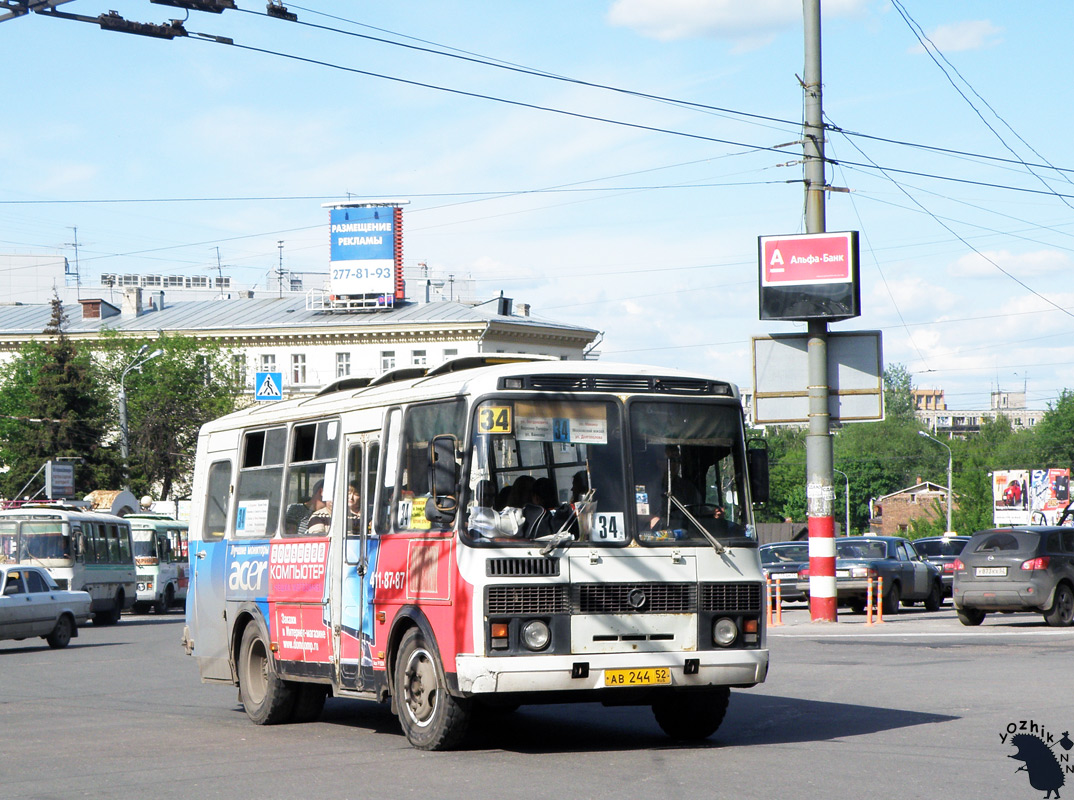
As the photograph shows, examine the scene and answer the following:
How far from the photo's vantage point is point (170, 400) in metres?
86.9

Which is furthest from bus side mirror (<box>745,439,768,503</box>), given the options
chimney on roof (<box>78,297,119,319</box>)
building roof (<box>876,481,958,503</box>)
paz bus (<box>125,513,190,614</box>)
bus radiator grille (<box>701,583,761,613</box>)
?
building roof (<box>876,481,958,503</box>)

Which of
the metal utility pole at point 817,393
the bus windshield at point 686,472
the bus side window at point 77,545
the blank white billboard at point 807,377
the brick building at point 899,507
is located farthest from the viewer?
the brick building at point 899,507

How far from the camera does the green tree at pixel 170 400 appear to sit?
85.2m

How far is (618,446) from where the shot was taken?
34.8ft

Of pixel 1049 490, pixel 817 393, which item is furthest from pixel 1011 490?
pixel 817 393

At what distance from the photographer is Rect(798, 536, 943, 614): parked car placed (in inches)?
1220

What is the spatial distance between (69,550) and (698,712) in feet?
94.3

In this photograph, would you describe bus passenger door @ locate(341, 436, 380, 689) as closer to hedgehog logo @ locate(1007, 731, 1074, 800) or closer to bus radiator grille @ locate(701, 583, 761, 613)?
bus radiator grille @ locate(701, 583, 761, 613)

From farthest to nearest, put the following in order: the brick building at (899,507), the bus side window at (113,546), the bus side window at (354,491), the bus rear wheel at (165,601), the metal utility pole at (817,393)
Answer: the brick building at (899,507), the bus rear wheel at (165,601), the bus side window at (113,546), the metal utility pole at (817,393), the bus side window at (354,491)

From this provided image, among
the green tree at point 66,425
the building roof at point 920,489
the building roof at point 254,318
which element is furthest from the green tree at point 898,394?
the green tree at point 66,425

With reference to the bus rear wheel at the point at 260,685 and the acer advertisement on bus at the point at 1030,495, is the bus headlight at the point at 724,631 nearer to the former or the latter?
the bus rear wheel at the point at 260,685

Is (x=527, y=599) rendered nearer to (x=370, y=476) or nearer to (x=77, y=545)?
(x=370, y=476)

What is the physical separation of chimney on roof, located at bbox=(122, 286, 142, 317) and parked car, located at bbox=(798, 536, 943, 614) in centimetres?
7933

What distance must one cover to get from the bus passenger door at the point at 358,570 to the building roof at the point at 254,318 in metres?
81.8
